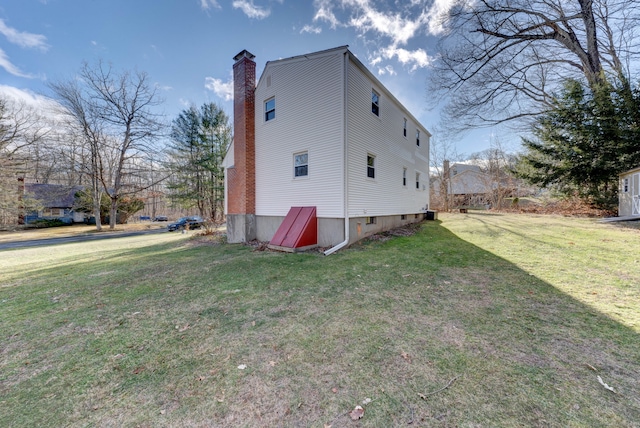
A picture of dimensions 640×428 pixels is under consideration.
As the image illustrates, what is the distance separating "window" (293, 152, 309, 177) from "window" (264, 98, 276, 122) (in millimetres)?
2279

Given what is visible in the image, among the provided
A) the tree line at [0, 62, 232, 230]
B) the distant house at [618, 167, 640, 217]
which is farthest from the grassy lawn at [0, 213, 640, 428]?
the tree line at [0, 62, 232, 230]

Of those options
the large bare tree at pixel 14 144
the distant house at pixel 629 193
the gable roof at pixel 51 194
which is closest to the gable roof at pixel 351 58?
the distant house at pixel 629 193

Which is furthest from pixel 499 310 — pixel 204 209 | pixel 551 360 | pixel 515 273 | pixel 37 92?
pixel 37 92

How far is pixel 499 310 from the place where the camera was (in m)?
3.35

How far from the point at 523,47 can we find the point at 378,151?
45.4 feet

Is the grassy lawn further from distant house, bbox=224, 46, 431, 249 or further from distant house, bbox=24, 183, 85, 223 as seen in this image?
distant house, bbox=24, 183, 85, 223

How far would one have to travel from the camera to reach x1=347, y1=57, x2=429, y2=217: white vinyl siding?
27.3 ft

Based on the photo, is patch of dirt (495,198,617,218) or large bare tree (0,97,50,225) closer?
patch of dirt (495,198,617,218)

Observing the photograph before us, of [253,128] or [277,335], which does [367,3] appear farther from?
[277,335]

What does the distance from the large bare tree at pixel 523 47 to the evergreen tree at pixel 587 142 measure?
1.13 metres

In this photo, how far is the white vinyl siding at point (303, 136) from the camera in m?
8.07

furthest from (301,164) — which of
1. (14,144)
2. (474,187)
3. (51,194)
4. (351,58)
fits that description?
(51,194)

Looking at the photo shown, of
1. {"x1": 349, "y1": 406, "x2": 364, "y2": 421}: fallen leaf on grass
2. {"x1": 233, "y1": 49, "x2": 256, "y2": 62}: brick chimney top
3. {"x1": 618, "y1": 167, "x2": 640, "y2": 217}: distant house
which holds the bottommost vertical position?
{"x1": 349, "y1": 406, "x2": 364, "y2": 421}: fallen leaf on grass

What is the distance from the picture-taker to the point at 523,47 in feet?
48.9
